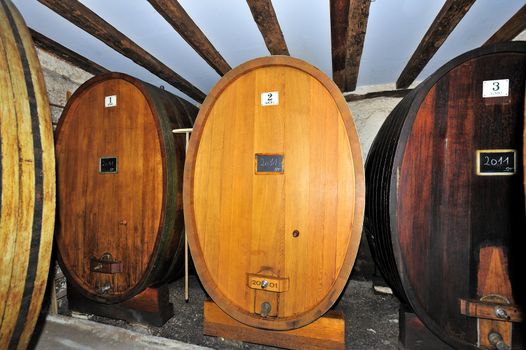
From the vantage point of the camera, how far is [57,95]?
223cm

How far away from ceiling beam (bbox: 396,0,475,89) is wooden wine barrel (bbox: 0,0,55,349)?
7.04 ft

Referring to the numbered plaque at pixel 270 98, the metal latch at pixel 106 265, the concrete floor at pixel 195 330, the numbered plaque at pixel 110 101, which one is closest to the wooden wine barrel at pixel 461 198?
the concrete floor at pixel 195 330

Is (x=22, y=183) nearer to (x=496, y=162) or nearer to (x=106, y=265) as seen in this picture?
(x=106, y=265)

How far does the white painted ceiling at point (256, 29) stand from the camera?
1655 mm

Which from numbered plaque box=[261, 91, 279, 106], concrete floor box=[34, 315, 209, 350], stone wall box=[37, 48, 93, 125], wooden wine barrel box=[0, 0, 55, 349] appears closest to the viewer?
wooden wine barrel box=[0, 0, 55, 349]

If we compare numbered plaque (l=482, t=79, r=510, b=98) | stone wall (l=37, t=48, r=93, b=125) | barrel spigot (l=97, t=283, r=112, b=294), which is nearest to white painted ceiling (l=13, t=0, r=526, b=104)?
stone wall (l=37, t=48, r=93, b=125)

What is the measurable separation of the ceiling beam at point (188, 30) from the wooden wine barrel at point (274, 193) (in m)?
0.65

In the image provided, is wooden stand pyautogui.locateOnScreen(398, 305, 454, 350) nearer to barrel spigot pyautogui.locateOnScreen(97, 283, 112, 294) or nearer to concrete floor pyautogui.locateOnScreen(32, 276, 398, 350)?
concrete floor pyautogui.locateOnScreen(32, 276, 398, 350)

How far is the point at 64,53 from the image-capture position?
7.13ft

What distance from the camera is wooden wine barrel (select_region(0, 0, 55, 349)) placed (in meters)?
0.83

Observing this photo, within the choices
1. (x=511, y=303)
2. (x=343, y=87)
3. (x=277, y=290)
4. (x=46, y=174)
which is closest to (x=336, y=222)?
(x=277, y=290)

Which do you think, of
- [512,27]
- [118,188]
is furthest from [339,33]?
[118,188]

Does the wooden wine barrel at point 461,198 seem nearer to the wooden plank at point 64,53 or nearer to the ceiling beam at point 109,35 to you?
the ceiling beam at point 109,35

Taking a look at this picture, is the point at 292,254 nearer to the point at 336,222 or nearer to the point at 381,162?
the point at 336,222
